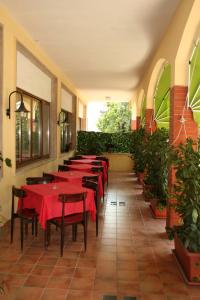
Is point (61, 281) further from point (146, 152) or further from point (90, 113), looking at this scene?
point (90, 113)

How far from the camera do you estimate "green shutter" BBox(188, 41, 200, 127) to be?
379 centimetres

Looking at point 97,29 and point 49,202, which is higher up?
point 97,29

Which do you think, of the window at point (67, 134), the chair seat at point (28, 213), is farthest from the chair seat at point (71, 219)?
the window at point (67, 134)

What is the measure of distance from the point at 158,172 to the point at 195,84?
5.89 feet

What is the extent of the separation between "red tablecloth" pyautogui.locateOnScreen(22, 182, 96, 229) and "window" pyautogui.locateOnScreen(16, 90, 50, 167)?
190 centimetres

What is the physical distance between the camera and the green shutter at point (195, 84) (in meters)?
3.79

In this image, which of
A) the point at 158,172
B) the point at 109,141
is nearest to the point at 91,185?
the point at 158,172

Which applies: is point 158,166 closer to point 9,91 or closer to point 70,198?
point 70,198

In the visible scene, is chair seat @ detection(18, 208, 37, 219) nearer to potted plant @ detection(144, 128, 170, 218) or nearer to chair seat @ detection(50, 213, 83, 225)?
chair seat @ detection(50, 213, 83, 225)

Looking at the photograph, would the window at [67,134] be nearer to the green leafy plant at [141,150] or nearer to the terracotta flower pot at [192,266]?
the green leafy plant at [141,150]

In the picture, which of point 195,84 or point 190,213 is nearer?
point 190,213

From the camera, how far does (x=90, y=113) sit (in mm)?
19109

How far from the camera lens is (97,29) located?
5.23 m

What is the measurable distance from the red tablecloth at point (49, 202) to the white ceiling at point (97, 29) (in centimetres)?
255
